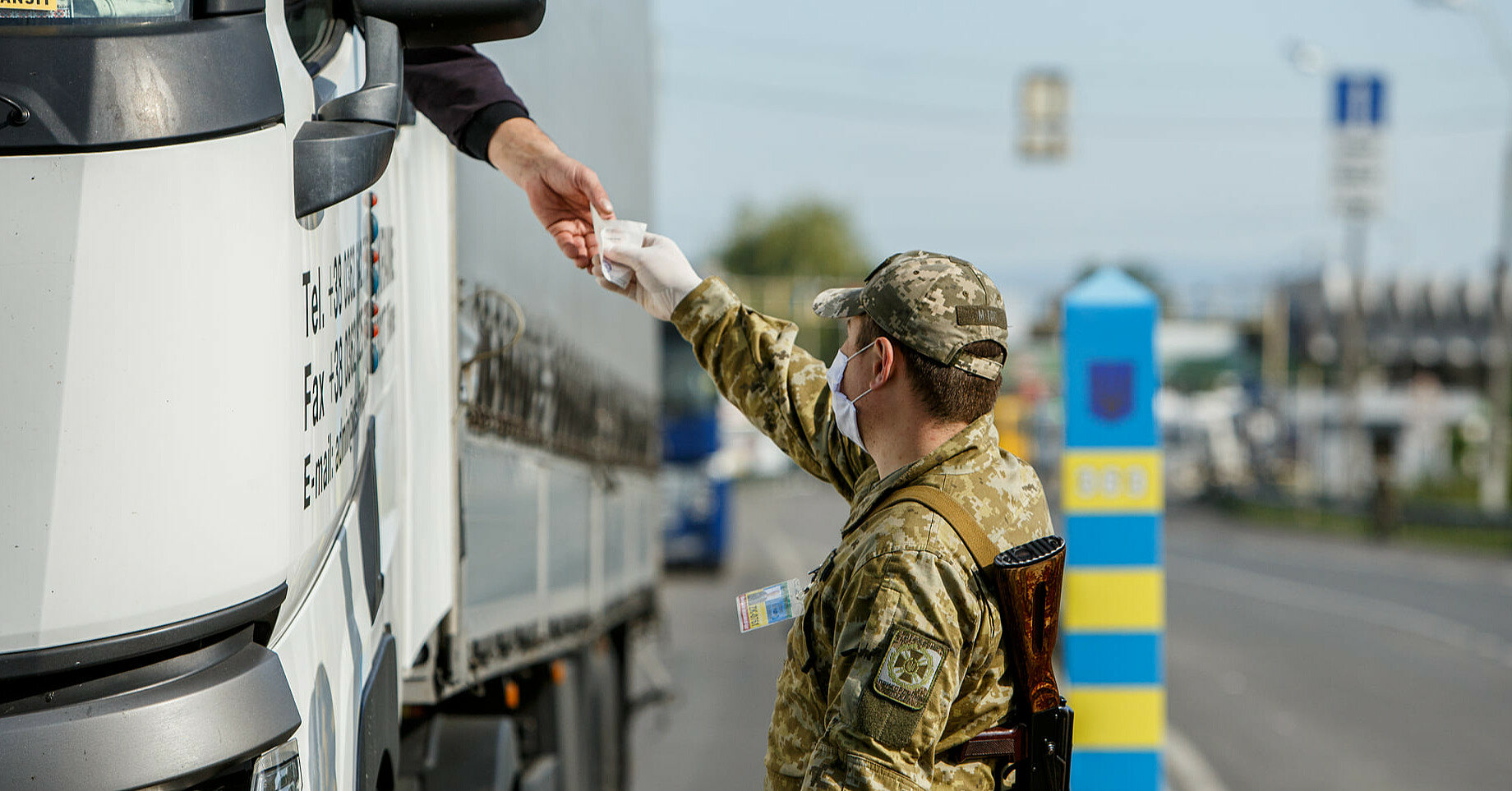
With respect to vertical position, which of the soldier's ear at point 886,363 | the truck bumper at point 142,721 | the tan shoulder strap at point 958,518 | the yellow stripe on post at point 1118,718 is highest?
the soldier's ear at point 886,363

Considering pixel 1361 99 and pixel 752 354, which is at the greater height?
pixel 1361 99

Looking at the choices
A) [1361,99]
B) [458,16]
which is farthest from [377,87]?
[1361,99]

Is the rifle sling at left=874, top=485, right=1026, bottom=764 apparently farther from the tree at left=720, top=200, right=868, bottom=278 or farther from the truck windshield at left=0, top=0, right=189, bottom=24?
the tree at left=720, top=200, right=868, bottom=278

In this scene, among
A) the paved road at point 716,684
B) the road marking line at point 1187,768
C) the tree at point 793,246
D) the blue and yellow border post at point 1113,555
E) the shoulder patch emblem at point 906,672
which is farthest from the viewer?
the tree at point 793,246

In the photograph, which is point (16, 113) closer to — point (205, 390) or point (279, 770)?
point (205, 390)

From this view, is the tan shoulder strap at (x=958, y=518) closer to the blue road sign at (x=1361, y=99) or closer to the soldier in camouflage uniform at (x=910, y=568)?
the soldier in camouflage uniform at (x=910, y=568)

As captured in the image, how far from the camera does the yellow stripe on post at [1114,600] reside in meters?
4.41

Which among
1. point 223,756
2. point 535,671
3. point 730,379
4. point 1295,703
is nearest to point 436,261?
point 730,379

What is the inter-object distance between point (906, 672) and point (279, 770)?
91 cm

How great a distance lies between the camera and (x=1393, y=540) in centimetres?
2720

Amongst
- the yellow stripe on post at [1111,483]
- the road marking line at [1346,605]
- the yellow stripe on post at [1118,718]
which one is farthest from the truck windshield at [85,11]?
the road marking line at [1346,605]

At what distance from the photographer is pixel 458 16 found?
91.2 inches

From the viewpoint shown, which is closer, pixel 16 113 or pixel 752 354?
pixel 16 113

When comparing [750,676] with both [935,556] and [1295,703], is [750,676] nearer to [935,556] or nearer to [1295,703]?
[1295,703]
